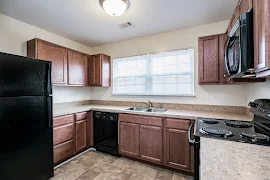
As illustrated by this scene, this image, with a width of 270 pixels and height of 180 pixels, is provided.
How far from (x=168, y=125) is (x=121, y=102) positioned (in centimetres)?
146

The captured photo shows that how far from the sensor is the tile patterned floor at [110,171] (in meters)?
2.09

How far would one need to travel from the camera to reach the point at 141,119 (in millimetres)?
2439

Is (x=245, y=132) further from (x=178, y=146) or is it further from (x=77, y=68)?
(x=77, y=68)

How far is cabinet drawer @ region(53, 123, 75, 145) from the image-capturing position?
2.30 meters

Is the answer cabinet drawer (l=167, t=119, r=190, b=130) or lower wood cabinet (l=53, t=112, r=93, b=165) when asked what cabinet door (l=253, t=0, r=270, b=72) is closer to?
cabinet drawer (l=167, t=119, r=190, b=130)

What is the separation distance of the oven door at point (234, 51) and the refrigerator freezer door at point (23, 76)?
7.29 feet

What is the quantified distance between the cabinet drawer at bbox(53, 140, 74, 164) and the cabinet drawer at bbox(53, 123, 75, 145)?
0.25ft

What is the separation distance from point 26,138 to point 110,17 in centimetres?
207

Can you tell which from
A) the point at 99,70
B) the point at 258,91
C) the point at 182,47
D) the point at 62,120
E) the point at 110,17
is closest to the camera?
the point at 258,91

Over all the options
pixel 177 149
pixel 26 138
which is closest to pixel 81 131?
pixel 26 138

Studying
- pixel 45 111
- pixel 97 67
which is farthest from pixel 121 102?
pixel 45 111

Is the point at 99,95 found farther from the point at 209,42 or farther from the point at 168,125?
the point at 209,42

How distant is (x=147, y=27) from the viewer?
2.67 meters

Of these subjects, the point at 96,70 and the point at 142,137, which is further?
the point at 96,70
